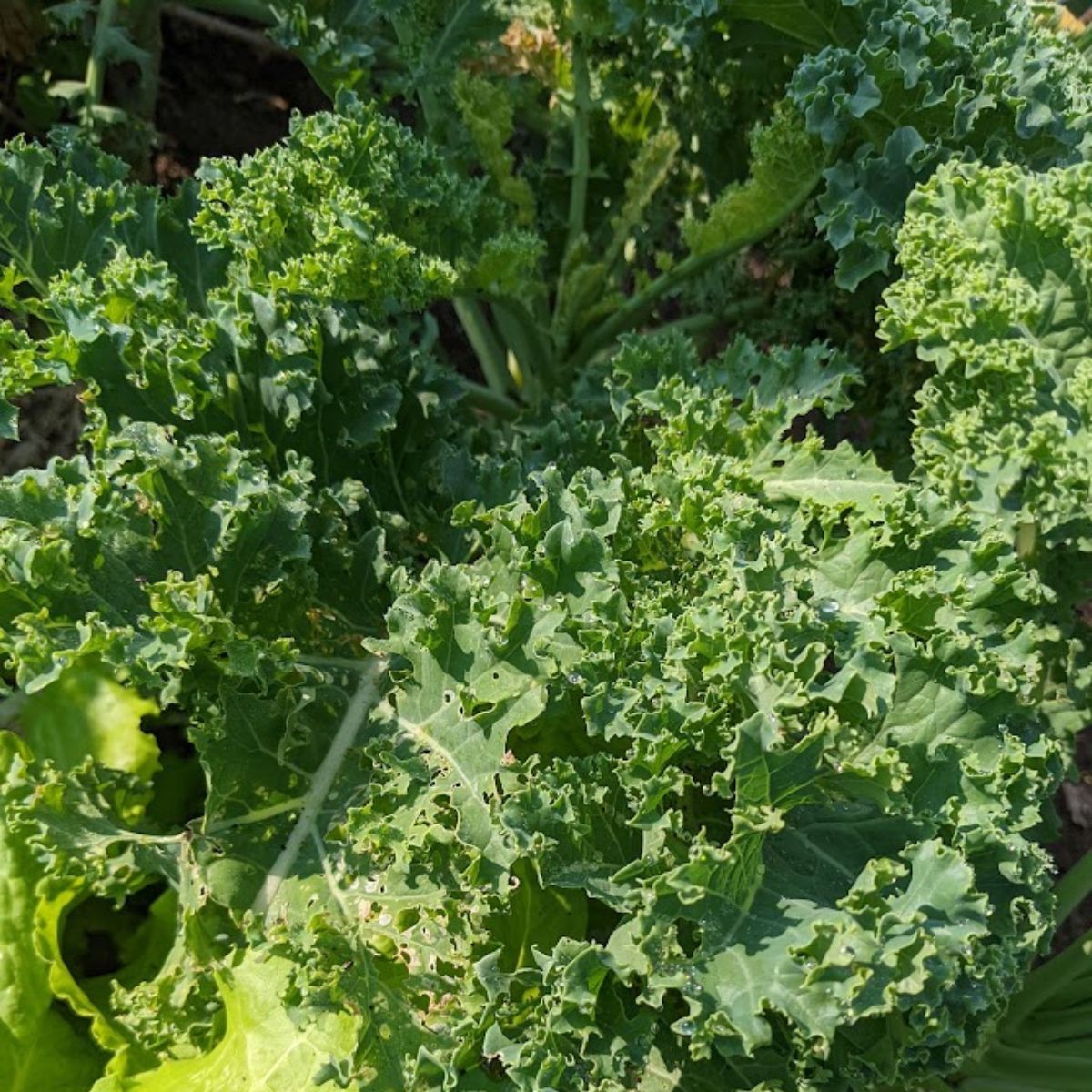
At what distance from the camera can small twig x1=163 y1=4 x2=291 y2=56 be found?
4.64m

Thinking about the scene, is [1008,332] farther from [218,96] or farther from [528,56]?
[218,96]

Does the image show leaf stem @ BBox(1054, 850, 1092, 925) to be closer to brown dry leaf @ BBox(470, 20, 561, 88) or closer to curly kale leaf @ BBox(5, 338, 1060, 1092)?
curly kale leaf @ BBox(5, 338, 1060, 1092)

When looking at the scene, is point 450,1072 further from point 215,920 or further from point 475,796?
point 215,920

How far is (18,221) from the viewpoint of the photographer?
279cm

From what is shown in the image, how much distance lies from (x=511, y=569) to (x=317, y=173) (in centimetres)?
101

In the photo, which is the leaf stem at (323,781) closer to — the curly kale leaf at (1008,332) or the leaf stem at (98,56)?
the curly kale leaf at (1008,332)

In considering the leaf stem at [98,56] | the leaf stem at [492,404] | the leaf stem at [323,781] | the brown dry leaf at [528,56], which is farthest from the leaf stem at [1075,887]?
the leaf stem at [98,56]

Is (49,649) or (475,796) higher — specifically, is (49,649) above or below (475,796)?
above

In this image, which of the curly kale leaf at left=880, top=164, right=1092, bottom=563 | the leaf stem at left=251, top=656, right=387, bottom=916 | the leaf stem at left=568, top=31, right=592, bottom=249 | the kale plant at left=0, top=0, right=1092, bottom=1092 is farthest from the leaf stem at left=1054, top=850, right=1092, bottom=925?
the leaf stem at left=568, top=31, right=592, bottom=249

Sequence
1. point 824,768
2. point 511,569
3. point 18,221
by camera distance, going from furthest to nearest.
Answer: point 18,221
point 511,569
point 824,768

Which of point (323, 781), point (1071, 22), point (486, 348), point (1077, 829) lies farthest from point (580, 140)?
point (1077, 829)

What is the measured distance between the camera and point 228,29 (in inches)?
185

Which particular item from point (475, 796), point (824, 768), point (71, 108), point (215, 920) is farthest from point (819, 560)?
point (71, 108)

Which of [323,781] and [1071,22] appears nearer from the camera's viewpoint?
[323,781]
